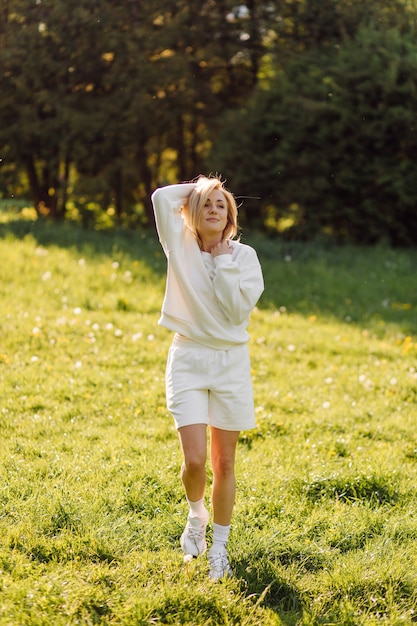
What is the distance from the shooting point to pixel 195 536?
3736 millimetres

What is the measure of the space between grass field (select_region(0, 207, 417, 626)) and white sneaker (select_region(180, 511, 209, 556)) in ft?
0.22

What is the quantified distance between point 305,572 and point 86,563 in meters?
1.04

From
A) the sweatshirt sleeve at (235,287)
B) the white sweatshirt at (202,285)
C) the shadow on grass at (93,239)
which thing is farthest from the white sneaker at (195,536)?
the shadow on grass at (93,239)

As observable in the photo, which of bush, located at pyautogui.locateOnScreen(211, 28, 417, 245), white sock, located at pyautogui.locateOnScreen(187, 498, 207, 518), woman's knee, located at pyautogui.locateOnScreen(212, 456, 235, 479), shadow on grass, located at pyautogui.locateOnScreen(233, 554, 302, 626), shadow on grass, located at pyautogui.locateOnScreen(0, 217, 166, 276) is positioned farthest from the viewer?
bush, located at pyautogui.locateOnScreen(211, 28, 417, 245)

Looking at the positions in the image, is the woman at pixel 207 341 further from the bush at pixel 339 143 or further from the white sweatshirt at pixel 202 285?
the bush at pixel 339 143

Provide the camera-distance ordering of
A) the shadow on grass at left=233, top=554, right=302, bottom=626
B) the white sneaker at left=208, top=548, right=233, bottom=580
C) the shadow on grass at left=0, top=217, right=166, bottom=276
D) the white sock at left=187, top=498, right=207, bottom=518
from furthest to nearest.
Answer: the shadow on grass at left=0, top=217, right=166, bottom=276 → the white sock at left=187, top=498, right=207, bottom=518 → the white sneaker at left=208, top=548, right=233, bottom=580 → the shadow on grass at left=233, top=554, right=302, bottom=626

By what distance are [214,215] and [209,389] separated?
2.72 feet

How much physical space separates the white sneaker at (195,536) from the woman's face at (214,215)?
1389 millimetres

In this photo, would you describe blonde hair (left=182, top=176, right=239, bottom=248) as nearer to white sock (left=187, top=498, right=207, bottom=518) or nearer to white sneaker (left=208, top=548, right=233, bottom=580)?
white sock (left=187, top=498, right=207, bottom=518)

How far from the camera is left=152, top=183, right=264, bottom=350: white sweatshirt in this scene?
357 cm

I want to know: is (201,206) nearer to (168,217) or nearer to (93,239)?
(168,217)

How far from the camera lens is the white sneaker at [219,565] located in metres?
3.53

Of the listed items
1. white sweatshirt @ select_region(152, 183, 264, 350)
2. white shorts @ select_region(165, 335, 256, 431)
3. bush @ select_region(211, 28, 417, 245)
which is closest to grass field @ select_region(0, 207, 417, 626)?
white shorts @ select_region(165, 335, 256, 431)

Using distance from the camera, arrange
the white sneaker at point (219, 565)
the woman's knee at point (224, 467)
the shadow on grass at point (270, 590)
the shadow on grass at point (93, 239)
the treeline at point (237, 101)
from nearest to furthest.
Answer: the shadow on grass at point (270, 590) < the white sneaker at point (219, 565) < the woman's knee at point (224, 467) < the shadow on grass at point (93, 239) < the treeline at point (237, 101)
